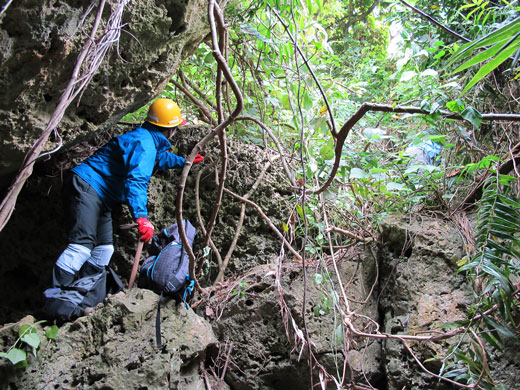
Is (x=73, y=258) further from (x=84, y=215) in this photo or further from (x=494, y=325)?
(x=494, y=325)

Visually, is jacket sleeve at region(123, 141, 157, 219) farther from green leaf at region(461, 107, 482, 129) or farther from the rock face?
green leaf at region(461, 107, 482, 129)

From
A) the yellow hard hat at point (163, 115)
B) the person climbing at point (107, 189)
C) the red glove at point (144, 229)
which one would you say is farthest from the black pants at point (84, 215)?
the yellow hard hat at point (163, 115)

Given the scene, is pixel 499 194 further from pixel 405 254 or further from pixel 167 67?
pixel 167 67

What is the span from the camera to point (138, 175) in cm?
291

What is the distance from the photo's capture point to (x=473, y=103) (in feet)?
9.52

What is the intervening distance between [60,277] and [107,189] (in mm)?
769

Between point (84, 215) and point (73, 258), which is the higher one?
point (84, 215)

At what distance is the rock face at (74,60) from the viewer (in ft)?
6.61

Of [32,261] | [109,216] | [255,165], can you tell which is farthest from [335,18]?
[32,261]

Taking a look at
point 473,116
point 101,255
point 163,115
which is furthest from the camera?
point 163,115

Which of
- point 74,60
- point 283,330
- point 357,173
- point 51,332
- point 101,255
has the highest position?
point 74,60

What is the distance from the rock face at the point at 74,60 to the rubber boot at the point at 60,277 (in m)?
0.75

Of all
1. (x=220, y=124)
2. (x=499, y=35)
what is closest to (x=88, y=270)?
(x=220, y=124)

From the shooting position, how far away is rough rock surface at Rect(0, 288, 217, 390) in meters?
2.15
